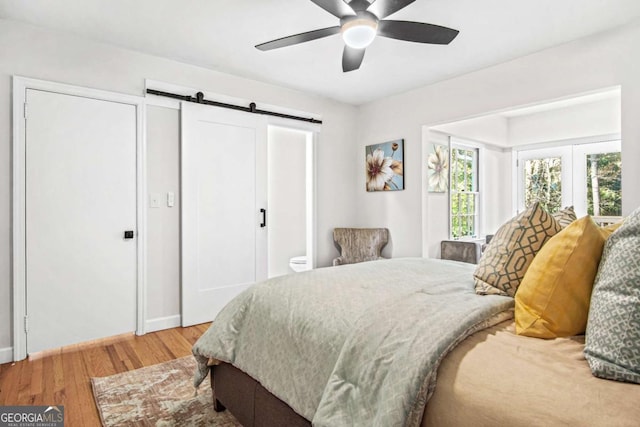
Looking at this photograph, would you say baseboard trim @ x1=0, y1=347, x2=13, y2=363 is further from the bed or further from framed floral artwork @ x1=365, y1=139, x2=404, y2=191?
framed floral artwork @ x1=365, y1=139, x2=404, y2=191

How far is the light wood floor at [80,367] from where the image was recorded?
202cm

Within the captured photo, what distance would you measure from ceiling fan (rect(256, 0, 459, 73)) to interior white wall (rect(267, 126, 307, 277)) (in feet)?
9.40

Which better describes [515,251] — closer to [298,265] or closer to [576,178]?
[298,265]

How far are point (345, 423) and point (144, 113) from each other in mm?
3080

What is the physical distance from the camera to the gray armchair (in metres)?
4.41

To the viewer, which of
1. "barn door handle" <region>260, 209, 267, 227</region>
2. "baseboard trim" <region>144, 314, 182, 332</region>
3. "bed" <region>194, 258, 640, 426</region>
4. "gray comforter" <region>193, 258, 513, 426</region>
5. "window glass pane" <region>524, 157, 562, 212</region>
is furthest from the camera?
"window glass pane" <region>524, 157, 562, 212</region>

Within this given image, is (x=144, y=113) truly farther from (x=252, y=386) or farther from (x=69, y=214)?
(x=252, y=386)

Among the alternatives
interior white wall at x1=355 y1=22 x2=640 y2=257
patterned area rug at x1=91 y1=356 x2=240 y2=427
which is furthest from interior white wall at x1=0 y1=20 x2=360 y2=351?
patterned area rug at x1=91 y1=356 x2=240 y2=427

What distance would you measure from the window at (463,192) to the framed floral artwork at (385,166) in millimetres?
828

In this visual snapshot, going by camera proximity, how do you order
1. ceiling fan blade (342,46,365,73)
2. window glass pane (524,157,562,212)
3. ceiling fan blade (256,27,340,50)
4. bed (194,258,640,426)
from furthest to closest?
1. window glass pane (524,157,562,212)
2. ceiling fan blade (342,46,365,73)
3. ceiling fan blade (256,27,340,50)
4. bed (194,258,640,426)

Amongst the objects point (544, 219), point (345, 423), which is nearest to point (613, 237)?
point (544, 219)

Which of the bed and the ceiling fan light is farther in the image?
the ceiling fan light

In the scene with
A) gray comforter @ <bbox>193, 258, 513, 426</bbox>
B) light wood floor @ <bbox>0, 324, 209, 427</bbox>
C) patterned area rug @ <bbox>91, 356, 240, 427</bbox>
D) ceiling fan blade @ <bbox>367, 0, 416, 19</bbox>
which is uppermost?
ceiling fan blade @ <bbox>367, 0, 416, 19</bbox>

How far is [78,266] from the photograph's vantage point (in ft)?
9.39
